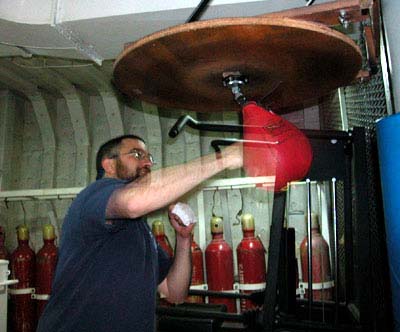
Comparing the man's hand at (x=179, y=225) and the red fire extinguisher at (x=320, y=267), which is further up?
the man's hand at (x=179, y=225)

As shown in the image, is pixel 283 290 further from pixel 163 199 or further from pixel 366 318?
pixel 163 199

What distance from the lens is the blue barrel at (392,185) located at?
3.73 ft

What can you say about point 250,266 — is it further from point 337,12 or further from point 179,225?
point 337,12

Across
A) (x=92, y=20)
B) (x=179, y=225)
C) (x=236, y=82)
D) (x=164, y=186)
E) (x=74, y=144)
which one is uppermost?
(x=92, y=20)

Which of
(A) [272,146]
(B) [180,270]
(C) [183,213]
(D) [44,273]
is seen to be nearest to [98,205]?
(C) [183,213]

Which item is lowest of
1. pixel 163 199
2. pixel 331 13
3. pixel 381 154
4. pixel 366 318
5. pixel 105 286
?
pixel 366 318

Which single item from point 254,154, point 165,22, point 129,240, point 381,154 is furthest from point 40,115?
point 381,154

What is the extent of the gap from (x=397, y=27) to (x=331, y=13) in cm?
34

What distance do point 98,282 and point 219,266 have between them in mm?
1653

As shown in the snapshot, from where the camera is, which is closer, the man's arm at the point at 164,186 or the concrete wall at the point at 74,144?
the man's arm at the point at 164,186

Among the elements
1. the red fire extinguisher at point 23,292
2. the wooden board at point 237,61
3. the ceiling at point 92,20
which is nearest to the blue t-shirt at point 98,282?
the wooden board at point 237,61

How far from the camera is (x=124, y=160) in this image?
1961mm

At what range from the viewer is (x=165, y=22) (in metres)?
1.91

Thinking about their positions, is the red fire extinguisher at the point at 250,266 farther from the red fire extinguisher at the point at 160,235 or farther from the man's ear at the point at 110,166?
the man's ear at the point at 110,166
